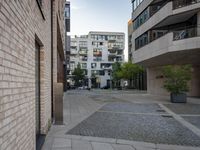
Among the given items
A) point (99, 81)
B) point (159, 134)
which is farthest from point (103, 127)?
point (99, 81)

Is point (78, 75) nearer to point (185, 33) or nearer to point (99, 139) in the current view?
point (185, 33)

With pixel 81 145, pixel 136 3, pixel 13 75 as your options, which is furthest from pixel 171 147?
pixel 136 3

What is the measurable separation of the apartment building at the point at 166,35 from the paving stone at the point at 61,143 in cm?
1817

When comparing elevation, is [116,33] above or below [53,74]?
above

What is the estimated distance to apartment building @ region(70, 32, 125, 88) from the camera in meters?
98.7

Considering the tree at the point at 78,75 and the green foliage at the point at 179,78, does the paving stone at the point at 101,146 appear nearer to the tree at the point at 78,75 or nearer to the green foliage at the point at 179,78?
the green foliage at the point at 179,78

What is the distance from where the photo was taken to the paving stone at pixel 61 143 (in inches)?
289

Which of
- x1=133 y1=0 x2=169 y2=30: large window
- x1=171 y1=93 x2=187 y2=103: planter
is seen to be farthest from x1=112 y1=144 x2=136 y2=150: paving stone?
x1=133 y1=0 x2=169 y2=30: large window

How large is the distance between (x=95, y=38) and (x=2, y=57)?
337ft

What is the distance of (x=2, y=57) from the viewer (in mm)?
2951

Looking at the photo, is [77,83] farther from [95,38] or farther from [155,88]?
[155,88]

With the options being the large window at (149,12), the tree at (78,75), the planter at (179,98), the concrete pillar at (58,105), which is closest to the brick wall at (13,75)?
the concrete pillar at (58,105)

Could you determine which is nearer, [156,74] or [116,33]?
[156,74]

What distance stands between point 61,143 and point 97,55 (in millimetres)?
94481
